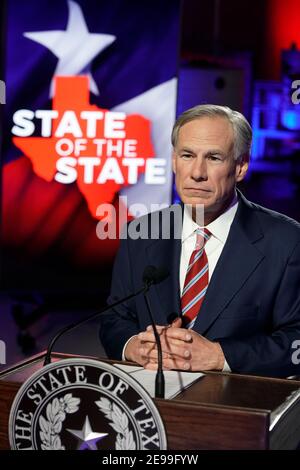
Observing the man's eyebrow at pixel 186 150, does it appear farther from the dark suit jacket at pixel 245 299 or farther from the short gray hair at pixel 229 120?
the dark suit jacket at pixel 245 299

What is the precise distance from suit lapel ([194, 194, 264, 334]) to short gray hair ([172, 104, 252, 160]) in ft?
0.55

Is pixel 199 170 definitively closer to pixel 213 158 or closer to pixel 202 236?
pixel 213 158

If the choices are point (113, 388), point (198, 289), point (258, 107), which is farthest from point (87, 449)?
point (258, 107)

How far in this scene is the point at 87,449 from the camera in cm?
137

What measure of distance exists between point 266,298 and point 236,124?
1.40 feet

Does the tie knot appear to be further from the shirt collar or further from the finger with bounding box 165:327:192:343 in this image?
the finger with bounding box 165:327:192:343

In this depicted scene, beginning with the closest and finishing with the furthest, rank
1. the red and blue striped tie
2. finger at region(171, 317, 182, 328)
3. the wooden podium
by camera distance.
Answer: the wooden podium → finger at region(171, 317, 182, 328) → the red and blue striped tie

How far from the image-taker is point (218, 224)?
80.5 inches

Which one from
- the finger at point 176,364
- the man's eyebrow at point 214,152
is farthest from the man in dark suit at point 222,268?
the finger at point 176,364

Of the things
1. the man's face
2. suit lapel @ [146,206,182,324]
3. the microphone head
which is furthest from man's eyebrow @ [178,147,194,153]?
the microphone head

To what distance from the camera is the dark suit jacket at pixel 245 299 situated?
1.88 meters

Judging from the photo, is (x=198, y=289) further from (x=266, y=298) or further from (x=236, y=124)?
(x=236, y=124)

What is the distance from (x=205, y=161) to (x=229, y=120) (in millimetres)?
120

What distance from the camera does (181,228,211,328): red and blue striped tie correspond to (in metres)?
1.97
